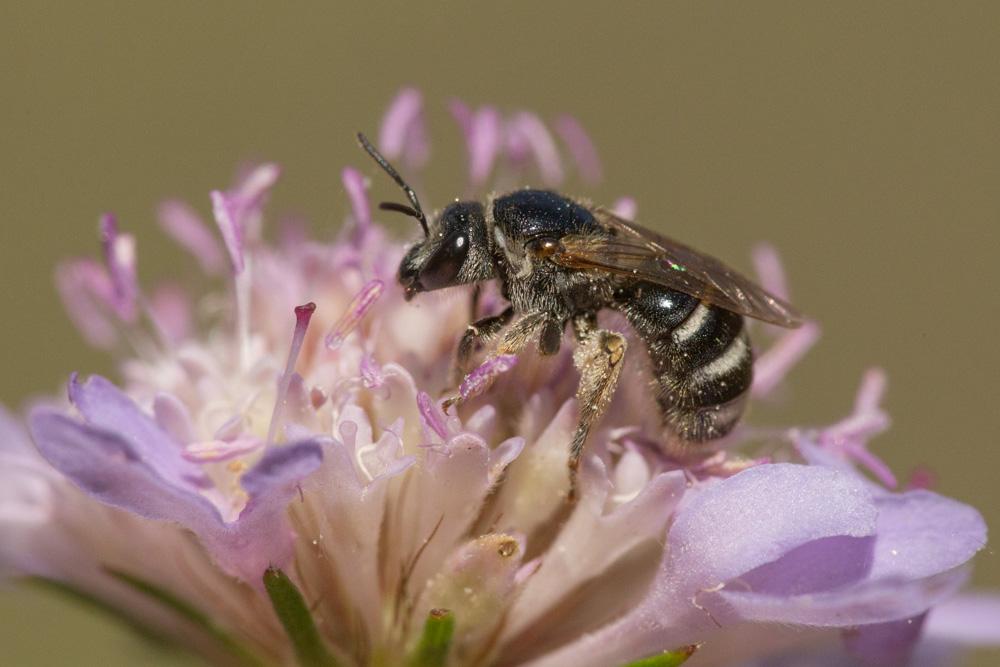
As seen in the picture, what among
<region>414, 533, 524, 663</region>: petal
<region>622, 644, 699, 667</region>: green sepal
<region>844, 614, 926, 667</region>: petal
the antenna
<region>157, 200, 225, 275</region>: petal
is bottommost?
<region>844, 614, 926, 667</region>: petal

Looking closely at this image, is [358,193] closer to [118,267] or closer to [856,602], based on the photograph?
[118,267]

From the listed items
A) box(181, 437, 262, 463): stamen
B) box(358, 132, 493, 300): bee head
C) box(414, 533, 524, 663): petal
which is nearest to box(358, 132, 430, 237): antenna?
box(358, 132, 493, 300): bee head

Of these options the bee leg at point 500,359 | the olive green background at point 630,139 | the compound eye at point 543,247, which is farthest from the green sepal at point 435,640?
the olive green background at point 630,139

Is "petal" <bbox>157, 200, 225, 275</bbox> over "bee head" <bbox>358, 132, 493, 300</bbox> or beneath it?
over

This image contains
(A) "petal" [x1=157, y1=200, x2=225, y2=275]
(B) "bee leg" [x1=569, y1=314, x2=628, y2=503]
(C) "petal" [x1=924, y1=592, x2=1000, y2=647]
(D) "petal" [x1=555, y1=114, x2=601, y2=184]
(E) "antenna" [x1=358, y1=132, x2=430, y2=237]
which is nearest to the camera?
(B) "bee leg" [x1=569, y1=314, x2=628, y2=503]

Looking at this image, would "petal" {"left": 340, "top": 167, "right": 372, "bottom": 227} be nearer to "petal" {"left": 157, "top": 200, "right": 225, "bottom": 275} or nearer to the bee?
the bee
